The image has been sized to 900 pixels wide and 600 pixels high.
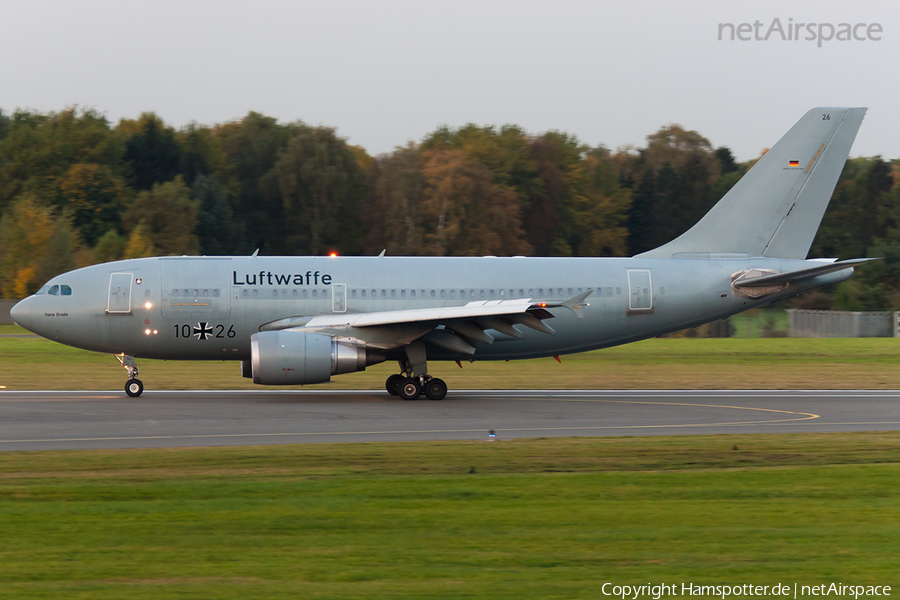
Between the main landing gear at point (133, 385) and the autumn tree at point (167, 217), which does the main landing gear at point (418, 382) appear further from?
the autumn tree at point (167, 217)

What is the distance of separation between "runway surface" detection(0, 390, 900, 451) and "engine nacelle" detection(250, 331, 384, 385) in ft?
2.31

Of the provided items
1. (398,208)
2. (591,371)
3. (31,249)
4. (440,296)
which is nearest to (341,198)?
(398,208)

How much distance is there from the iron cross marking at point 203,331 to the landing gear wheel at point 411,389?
5.18 metres

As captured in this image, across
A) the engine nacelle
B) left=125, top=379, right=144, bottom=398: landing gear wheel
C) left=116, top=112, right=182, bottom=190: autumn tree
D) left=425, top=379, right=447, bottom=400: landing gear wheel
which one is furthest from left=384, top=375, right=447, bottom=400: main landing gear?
left=116, top=112, right=182, bottom=190: autumn tree

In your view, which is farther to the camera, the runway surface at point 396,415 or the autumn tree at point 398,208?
the autumn tree at point 398,208

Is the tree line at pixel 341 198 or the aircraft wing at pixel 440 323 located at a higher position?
the tree line at pixel 341 198

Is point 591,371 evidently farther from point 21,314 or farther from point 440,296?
point 21,314

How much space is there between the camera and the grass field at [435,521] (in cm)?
820

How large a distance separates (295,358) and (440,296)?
15.5 ft

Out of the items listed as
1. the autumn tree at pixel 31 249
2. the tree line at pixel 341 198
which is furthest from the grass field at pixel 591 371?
the tree line at pixel 341 198

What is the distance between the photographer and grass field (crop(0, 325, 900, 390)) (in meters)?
28.6

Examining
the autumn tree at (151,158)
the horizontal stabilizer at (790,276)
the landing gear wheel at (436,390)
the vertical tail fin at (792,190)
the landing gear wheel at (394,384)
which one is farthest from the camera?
the autumn tree at (151,158)

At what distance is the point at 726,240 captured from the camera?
90.2ft

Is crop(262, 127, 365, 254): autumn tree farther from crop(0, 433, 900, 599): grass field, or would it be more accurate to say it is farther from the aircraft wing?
crop(0, 433, 900, 599): grass field
